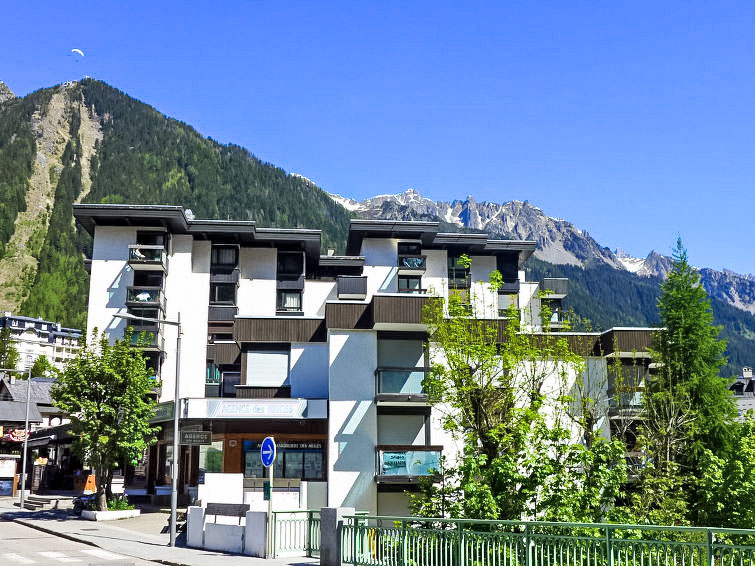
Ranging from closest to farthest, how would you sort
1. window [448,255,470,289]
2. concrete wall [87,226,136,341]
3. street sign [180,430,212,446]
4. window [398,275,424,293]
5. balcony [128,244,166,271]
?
1. street sign [180,430,212,446]
2. balcony [128,244,166,271]
3. concrete wall [87,226,136,341]
4. window [398,275,424,293]
5. window [448,255,470,289]

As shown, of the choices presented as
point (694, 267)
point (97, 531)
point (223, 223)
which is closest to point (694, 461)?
point (694, 267)

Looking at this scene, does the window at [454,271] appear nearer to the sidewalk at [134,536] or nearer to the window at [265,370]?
the window at [265,370]

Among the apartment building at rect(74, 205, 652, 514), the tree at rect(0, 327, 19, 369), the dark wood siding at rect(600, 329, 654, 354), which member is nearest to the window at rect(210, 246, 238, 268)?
the apartment building at rect(74, 205, 652, 514)

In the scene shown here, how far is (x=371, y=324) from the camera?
37.9 metres

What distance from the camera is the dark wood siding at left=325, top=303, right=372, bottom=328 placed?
38.1m

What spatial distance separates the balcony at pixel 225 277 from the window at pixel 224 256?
2.44ft

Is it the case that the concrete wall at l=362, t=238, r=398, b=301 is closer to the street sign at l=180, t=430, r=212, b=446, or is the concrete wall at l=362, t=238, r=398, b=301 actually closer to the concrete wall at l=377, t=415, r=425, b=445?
the concrete wall at l=377, t=415, r=425, b=445

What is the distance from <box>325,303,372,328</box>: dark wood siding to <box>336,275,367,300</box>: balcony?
22.2 meters

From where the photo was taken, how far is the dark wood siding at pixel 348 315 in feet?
125

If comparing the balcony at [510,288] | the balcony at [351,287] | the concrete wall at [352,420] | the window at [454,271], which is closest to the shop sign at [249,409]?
the concrete wall at [352,420]

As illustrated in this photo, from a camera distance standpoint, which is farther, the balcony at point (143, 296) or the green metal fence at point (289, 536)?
the balcony at point (143, 296)

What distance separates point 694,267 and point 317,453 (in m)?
21.5

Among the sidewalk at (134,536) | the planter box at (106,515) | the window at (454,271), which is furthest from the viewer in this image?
the window at (454,271)

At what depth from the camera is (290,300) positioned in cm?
6688
